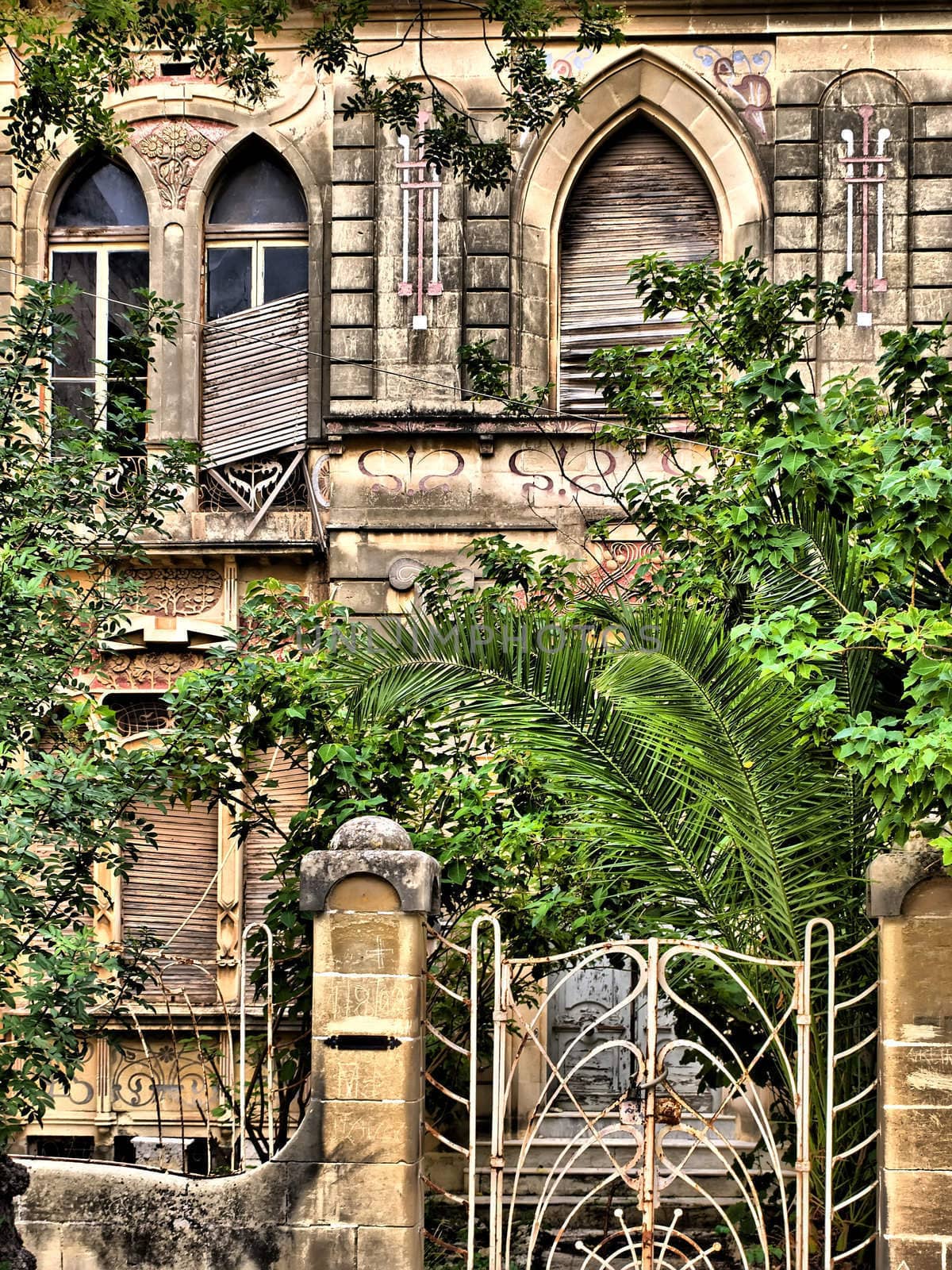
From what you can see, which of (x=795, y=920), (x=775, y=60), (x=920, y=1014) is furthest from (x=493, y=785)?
(x=775, y=60)

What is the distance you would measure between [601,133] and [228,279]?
11.8ft

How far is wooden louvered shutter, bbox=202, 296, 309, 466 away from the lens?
1484 centimetres

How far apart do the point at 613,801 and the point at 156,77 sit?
33.2 feet

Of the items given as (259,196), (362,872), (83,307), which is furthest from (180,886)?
(362,872)

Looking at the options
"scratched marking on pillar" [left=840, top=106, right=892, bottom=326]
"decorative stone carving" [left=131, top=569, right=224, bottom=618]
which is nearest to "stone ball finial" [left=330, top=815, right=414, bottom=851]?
"decorative stone carving" [left=131, top=569, right=224, bottom=618]

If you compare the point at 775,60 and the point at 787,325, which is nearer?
the point at 787,325

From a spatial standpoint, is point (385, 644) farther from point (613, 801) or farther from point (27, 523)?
point (27, 523)

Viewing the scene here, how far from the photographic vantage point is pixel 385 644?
772 centimetres

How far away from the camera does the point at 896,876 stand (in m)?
6.41

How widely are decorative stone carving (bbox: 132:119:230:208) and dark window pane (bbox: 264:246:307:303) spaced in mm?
975

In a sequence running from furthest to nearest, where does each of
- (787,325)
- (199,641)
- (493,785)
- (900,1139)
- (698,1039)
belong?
(199,641)
(787,325)
(493,785)
(698,1039)
(900,1139)

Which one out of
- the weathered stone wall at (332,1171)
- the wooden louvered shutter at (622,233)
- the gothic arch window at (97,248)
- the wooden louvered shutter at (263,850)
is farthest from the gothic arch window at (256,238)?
the weathered stone wall at (332,1171)

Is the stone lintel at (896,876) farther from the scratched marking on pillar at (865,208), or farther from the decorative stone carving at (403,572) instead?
the scratched marking on pillar at (865,208)

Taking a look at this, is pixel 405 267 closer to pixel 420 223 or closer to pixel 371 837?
pixel 420 223
